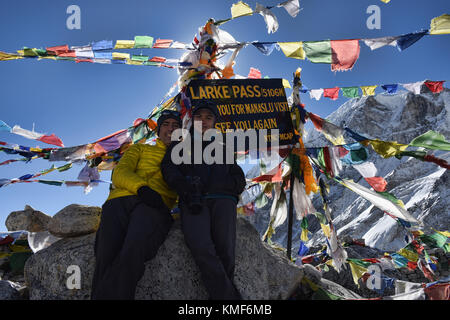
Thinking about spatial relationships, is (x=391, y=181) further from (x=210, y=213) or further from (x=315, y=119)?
(x=210, y=213)

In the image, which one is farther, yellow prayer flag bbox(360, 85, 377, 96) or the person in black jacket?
yellow prayer flag bbox(360, 85, 377, 96)

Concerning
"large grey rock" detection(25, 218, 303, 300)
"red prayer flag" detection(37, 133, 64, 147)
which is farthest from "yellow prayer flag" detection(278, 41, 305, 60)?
"red prayer flag" detection(37, 133, 64, 147)

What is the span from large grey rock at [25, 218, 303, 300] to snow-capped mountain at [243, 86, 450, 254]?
2.70 m

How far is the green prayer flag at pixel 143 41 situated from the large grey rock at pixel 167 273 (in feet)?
13.8

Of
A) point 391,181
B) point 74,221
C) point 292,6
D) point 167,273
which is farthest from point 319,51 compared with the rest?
point 391,181

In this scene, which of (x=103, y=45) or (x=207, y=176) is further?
(x=103, y=45)

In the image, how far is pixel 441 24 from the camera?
4.65 metres

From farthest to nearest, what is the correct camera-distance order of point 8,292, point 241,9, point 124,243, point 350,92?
point 350,92
point 241,9
point 8,292
point 124,243

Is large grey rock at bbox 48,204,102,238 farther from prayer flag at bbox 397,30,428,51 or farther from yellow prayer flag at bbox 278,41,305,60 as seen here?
prayer flag at bbox 397,30,428,51

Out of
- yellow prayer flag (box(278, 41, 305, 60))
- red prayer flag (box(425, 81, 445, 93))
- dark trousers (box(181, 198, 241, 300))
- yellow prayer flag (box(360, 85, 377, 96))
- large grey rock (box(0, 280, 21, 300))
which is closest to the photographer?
dark trousers (box(181, 198, 241, 300))

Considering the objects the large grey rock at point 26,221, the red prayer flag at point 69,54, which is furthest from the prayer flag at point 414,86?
the large grey rock at point 26,221

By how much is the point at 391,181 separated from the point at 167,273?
395ft

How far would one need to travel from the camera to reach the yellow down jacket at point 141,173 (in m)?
3.20

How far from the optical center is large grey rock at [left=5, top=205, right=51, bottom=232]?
7355 millimetres
